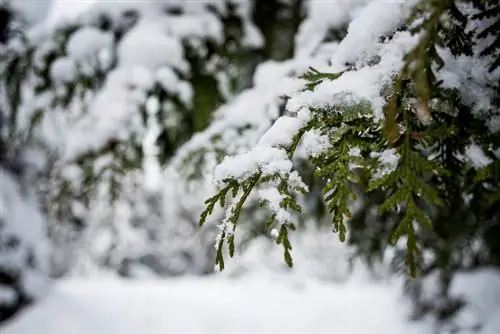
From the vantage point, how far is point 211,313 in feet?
25.5

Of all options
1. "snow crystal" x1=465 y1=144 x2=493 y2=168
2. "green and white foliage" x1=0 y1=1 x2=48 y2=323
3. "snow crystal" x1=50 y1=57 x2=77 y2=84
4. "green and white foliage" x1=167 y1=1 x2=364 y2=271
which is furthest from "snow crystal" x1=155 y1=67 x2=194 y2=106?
"green and white foliage" x1=0 y1=1 x2=48 y2=323

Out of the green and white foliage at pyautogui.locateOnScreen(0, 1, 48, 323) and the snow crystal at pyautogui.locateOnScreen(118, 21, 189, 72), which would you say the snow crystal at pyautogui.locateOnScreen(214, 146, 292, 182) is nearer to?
the snow crystal at pyautogui.locateOnScreen(118, 21, 189, 72)

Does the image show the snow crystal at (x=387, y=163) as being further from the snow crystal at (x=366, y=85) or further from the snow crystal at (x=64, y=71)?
the snow crystal at (x=64, y=71)

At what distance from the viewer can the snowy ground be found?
5.84 meters

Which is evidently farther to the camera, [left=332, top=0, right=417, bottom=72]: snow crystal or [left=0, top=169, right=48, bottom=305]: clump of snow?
[left=0, top=169, right=48, bottom=305]: clump of snow

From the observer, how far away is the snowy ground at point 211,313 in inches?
230

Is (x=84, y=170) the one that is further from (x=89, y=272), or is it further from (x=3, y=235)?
(x=89, y=272)

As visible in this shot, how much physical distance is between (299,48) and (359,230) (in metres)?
1.02

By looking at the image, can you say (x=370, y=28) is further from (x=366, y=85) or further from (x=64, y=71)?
(x=64, y=71)

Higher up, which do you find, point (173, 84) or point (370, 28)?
point (173, 84)

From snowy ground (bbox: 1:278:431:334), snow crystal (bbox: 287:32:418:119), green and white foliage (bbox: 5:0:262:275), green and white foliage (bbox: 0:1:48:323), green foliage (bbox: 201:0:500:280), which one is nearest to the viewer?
green foliage (bbox: 201:0:500:280)

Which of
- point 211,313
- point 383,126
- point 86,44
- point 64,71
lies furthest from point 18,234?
point 383,126

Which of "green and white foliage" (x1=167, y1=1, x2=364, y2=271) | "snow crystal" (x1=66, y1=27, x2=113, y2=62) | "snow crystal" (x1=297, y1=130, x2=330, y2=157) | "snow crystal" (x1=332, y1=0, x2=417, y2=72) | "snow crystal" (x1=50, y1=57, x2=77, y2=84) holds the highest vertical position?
"snow crystal" (x1=66, y1=27, x2=113, y2=62)

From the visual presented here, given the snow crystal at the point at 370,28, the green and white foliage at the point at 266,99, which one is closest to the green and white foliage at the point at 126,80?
the green and white foliage at the point at 266,99
